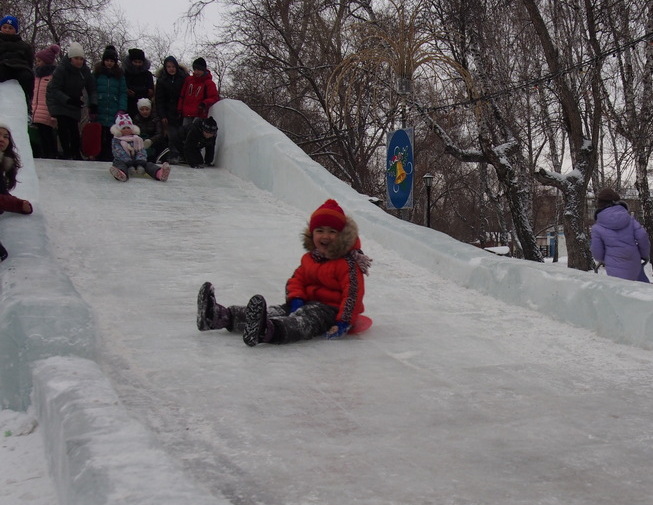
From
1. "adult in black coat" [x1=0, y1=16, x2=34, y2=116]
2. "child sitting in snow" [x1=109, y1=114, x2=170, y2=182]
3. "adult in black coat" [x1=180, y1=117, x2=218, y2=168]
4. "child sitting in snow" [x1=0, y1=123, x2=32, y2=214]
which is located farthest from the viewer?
"adult in black coat" [x1=180, y1=117, x2=218, y2=168]

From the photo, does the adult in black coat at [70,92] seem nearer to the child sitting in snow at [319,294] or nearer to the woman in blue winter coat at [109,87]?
the woman in blue winter coat at [109,87]

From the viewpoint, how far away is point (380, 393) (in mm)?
2818

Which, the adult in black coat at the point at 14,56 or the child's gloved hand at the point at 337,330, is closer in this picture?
the child's gloved hand at the point at 337,330

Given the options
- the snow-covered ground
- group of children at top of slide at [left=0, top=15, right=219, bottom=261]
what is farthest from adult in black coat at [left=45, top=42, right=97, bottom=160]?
the snow-covered ground

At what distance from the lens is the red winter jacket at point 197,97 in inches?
378

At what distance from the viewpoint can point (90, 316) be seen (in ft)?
9.81

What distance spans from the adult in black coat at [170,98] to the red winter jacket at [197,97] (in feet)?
0.45

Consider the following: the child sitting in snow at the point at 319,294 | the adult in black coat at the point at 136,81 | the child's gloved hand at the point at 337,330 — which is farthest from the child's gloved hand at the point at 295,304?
the adult in black coat at the point at 136,81

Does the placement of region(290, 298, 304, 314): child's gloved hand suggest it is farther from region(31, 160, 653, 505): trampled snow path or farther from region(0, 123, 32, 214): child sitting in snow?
region(0, 123, 32, 214): child sitting in snow

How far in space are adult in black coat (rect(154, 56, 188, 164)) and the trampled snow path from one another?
15.0ft

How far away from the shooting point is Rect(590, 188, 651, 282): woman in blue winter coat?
561 centimetres

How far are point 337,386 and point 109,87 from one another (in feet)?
24.2

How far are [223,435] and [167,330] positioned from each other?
1387 millimetres

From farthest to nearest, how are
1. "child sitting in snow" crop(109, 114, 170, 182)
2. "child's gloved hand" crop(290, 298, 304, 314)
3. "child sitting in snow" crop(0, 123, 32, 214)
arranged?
"child sitting in snow" crop(109, 114, 170, 182) → "child sitting in snow" crop(0, 123, 32, 214) → "child's gloved hand" crop(290, 298, 304, 314)
